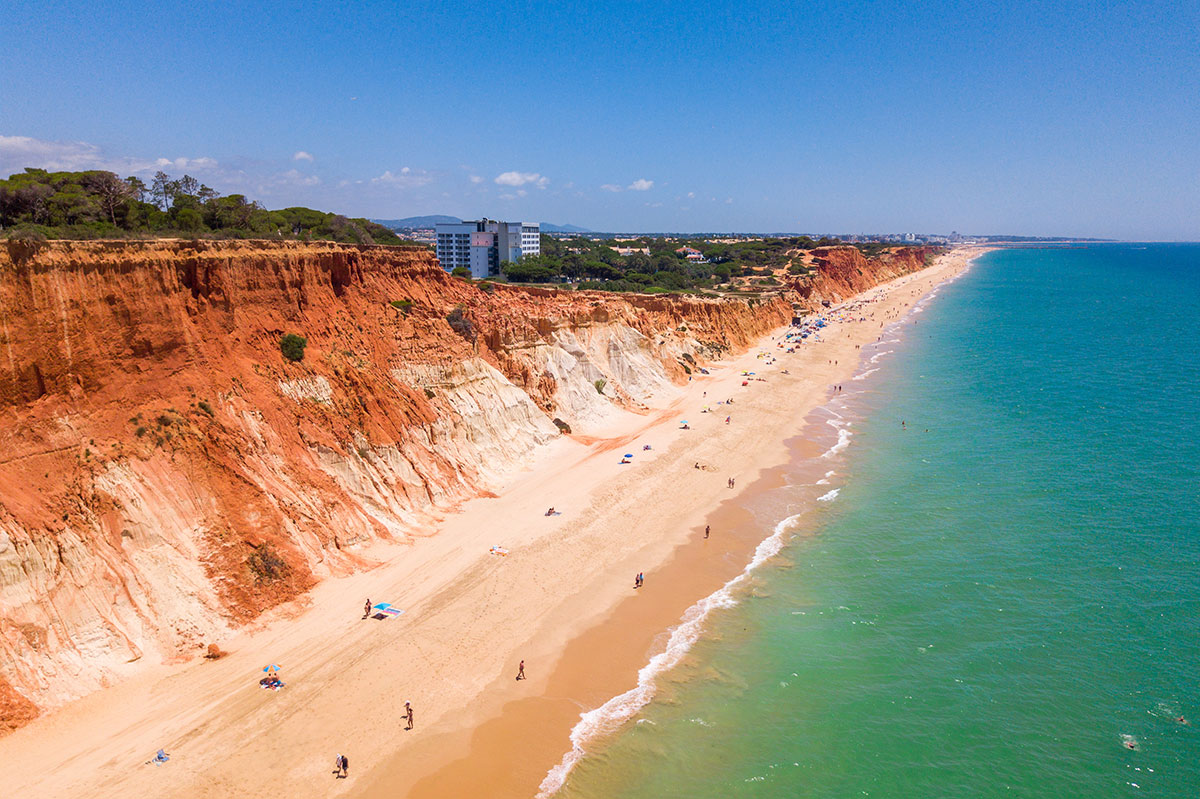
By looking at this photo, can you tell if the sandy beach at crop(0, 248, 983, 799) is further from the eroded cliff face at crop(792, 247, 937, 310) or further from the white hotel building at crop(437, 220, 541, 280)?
the eroded cliff face at crop(792, 247, 937, 310)

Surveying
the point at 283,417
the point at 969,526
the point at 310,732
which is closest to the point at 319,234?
A: the point at 283,417

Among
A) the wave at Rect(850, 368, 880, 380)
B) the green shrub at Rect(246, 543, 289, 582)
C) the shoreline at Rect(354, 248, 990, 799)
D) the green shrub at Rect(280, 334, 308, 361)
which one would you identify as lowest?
the shoreline at Rect(354, 248, 990, 799)

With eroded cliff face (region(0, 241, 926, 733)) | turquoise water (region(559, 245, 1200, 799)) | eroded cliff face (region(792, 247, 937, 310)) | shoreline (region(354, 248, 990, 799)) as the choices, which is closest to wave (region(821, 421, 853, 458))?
turquoise water (region(559, 245, 1200, 799))

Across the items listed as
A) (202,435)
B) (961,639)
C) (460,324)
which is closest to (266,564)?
(202,435)

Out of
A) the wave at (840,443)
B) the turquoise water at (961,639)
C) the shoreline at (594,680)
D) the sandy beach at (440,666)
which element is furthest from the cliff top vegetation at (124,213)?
the wave at (840,443)

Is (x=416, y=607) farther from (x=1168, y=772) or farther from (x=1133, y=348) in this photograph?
(x=1133, y=348)

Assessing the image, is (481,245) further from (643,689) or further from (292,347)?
(643,689)

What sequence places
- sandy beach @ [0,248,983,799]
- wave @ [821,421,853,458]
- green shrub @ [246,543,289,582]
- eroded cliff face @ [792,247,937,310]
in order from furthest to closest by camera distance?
eroded cliff face @ [792,247,937,310] < wave @ [821,421,853,458] < green shrub @ [246,543,289,582] < sandy beach @ [0,248,983,799]
